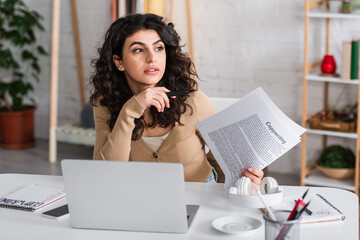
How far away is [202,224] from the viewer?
1463 mm

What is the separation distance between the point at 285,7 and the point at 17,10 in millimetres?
2037

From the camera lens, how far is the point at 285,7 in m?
3.63

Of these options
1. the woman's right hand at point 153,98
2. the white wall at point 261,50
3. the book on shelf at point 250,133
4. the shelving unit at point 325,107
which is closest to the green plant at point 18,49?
the white wall at point 261,50

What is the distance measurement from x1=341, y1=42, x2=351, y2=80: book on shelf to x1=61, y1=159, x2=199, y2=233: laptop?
2084mm

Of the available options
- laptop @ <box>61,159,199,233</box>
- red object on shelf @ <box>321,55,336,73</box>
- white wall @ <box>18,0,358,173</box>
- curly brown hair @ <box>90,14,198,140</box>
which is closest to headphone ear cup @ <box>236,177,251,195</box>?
laptop @ <box>61,159,199,233</box>

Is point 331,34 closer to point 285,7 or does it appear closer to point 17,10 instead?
point 285,7

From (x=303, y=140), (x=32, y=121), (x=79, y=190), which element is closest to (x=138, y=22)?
(x=79, y=190)

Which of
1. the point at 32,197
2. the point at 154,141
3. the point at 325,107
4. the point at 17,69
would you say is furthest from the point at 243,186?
the point at 17,69

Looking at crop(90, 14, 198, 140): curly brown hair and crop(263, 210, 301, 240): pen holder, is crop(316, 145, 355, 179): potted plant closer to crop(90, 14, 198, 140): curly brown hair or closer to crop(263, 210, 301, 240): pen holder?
crop(90, 14, 198, 140): curly brown hair

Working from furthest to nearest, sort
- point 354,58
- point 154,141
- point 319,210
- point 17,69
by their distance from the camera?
point 17,69
point 354,58
point 154,141
point 319,210

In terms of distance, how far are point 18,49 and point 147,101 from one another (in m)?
3.29

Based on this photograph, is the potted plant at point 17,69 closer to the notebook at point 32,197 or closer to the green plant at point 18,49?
the green plant at point 18,49

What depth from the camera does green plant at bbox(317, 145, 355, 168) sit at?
3362 millimetres

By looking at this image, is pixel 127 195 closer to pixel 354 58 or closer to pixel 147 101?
pixel 147 101
